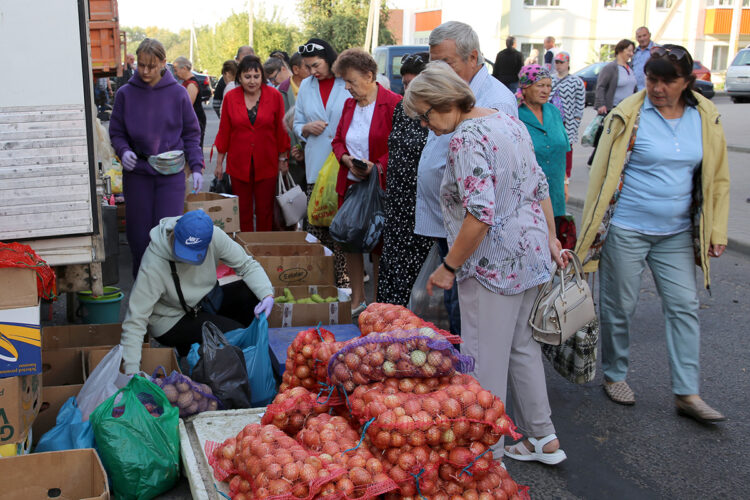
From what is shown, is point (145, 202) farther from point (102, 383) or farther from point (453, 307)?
point (453, 307)

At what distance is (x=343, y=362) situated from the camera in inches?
117

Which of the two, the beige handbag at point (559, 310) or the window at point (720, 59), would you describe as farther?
the window at point (720, 59)

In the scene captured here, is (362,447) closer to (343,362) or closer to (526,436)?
(343,362)

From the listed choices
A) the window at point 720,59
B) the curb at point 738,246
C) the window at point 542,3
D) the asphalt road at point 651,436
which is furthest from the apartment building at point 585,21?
the asphalt road at point 651,436

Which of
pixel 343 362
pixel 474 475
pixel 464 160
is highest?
pixel 464 160

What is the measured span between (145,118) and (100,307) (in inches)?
57.5

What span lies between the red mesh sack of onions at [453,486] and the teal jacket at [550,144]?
2.64m

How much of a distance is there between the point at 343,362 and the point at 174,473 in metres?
1.08

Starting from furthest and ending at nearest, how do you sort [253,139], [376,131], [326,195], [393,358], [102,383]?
[253,139], [326,195], [376,131], [102,383], [393,358]

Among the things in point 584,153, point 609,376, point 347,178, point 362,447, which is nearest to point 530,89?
point 347,178

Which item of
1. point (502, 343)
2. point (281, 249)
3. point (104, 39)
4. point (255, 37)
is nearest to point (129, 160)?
point (104, 39)

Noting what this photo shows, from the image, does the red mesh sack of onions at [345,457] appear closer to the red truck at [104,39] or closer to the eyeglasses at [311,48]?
the red truck at [104,39]

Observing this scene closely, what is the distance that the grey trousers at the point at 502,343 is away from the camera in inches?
132

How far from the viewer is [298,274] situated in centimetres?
575
